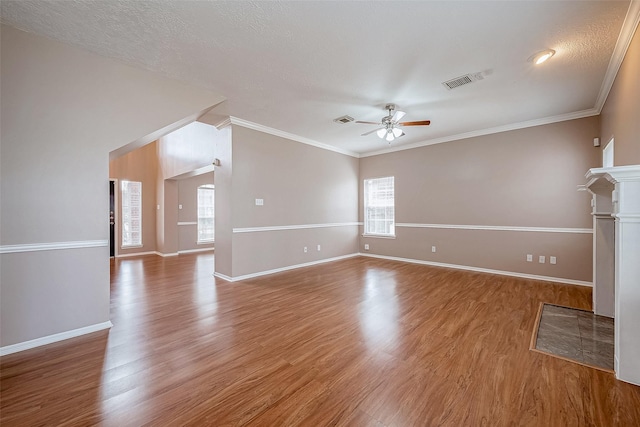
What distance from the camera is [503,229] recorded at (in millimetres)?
4922

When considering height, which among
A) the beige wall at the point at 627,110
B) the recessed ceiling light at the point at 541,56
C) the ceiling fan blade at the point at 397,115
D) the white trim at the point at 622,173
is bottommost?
the white trim at the point at 622,173

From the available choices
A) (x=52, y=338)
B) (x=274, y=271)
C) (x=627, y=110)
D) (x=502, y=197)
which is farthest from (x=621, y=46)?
(x=52, y=338)

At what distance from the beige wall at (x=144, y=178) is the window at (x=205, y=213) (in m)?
1.25

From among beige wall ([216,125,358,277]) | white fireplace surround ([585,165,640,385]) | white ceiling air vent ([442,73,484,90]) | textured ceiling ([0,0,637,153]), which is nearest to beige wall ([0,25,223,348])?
textured ceiling ([0,0,637,153])

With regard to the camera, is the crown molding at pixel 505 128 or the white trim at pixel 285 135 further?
the white trim at pixel 285 135

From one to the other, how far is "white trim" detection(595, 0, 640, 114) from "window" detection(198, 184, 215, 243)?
8.73 meters

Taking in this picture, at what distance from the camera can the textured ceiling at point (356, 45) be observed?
210 centimetres

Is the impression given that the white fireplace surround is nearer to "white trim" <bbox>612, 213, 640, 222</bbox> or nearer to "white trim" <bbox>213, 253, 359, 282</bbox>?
"white trim" <bbox>612, 213, 640, 222</bbox>

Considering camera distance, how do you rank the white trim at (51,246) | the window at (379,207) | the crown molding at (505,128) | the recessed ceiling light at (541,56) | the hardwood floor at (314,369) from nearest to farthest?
the hardwood floor at (314,369) → the white trim at (51,246) → the recessed ceiling light at (541,56) → the crown molding at (505,128) → the window at (379,207)

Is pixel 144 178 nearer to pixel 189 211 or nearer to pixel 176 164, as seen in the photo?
pixel 189 211

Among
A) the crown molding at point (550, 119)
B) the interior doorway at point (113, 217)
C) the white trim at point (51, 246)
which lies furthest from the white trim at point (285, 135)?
the interior doorway at point (113, 217)

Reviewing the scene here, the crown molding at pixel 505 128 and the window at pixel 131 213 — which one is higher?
the crown molding at pixel 505 128

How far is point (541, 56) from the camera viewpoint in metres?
2.67

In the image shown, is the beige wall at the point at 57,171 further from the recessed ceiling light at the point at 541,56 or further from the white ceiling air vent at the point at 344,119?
the recessed ceiling light at the point at 541,56
